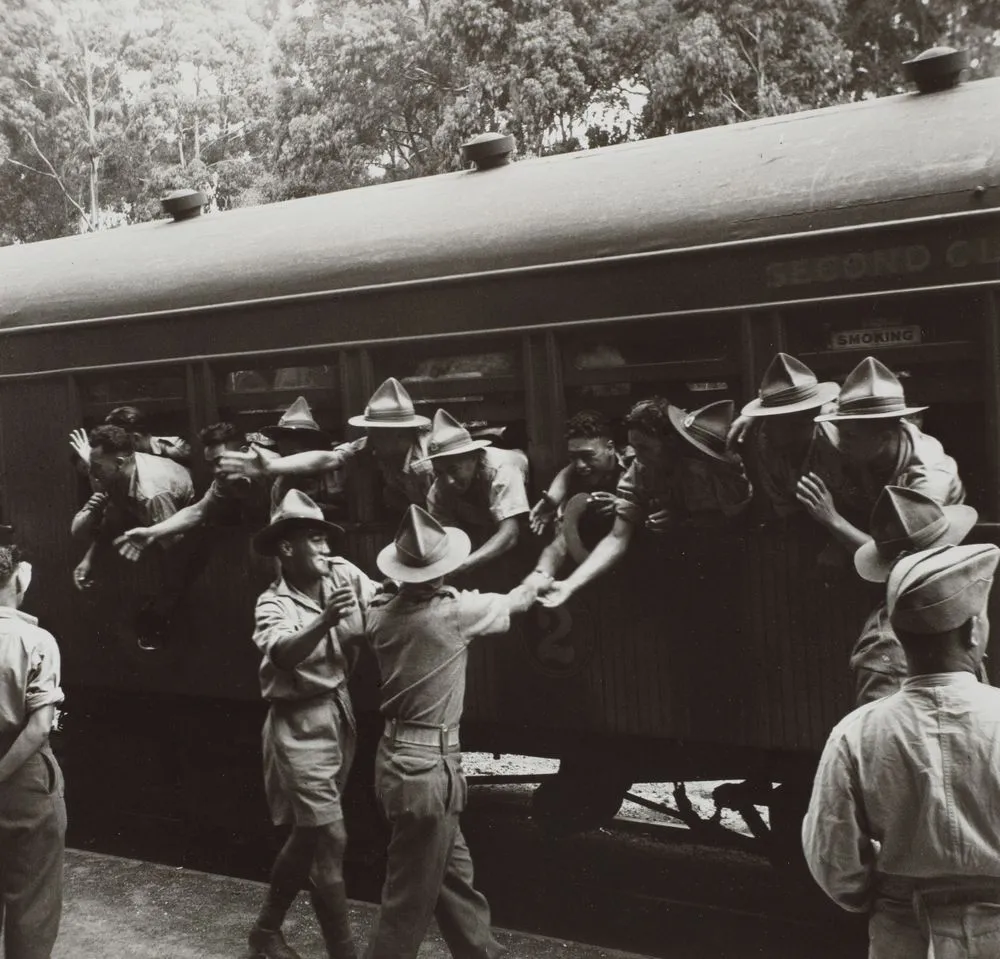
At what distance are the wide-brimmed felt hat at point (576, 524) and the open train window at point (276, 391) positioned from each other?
1354 mm

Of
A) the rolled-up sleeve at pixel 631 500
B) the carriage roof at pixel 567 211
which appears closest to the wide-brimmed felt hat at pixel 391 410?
the carriage roof at pixel 567 211

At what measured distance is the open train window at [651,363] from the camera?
5.36 meters

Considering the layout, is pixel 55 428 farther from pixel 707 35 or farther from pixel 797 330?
pixel 707 35

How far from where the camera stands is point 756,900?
236 inches

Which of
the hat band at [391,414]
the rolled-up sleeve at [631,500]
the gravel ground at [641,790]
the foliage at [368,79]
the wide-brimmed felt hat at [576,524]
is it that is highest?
the foliage at [368,79]

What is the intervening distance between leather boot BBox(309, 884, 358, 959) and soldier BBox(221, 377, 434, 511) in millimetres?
1843

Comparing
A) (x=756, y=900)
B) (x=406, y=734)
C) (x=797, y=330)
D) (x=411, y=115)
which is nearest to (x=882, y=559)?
(x=797, y=330)

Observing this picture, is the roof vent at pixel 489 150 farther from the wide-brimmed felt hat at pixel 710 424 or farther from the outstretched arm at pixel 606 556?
the outstretched arm at pixel 606 556

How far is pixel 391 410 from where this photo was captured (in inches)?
231

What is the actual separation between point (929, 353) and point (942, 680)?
2.46m

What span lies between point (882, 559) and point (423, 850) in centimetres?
180

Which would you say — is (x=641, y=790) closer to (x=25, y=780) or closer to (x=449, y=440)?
(x=449, y=440)

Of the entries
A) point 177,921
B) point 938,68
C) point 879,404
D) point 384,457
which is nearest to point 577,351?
point 384,457

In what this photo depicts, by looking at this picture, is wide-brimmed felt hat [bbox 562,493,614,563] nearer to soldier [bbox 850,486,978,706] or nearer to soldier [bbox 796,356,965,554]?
soldier [bbox 796,356,965,554]
